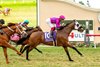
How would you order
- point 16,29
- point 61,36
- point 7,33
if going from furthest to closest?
point 61,36 < point 16,29 < point 7,33

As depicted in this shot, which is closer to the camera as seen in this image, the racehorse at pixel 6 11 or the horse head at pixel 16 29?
the horse head at pixel 16 29

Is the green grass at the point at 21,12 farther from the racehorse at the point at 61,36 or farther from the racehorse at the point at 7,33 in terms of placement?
the racehorse at the point at 7,33

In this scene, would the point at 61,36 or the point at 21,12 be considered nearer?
the point at 61,36

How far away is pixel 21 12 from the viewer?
31016 millimetres

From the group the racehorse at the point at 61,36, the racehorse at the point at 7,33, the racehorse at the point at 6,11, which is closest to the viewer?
the racehorse at the point at 7,33

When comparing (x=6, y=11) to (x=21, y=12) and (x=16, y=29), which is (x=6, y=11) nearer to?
(x=21, y=12)

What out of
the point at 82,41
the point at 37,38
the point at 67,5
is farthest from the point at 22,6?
the point at 37,38

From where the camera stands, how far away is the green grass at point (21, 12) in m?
30.6

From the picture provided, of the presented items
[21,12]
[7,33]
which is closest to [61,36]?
[7,33]

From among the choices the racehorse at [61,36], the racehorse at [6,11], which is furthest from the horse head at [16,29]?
the racehorse at [6,11]

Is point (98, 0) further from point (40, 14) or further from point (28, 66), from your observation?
point (28, 66)

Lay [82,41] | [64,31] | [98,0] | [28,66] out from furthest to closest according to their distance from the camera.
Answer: [98,0], [82,41], [64,31], [28,66]

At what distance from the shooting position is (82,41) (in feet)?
95.3

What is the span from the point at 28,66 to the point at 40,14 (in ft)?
52.5
